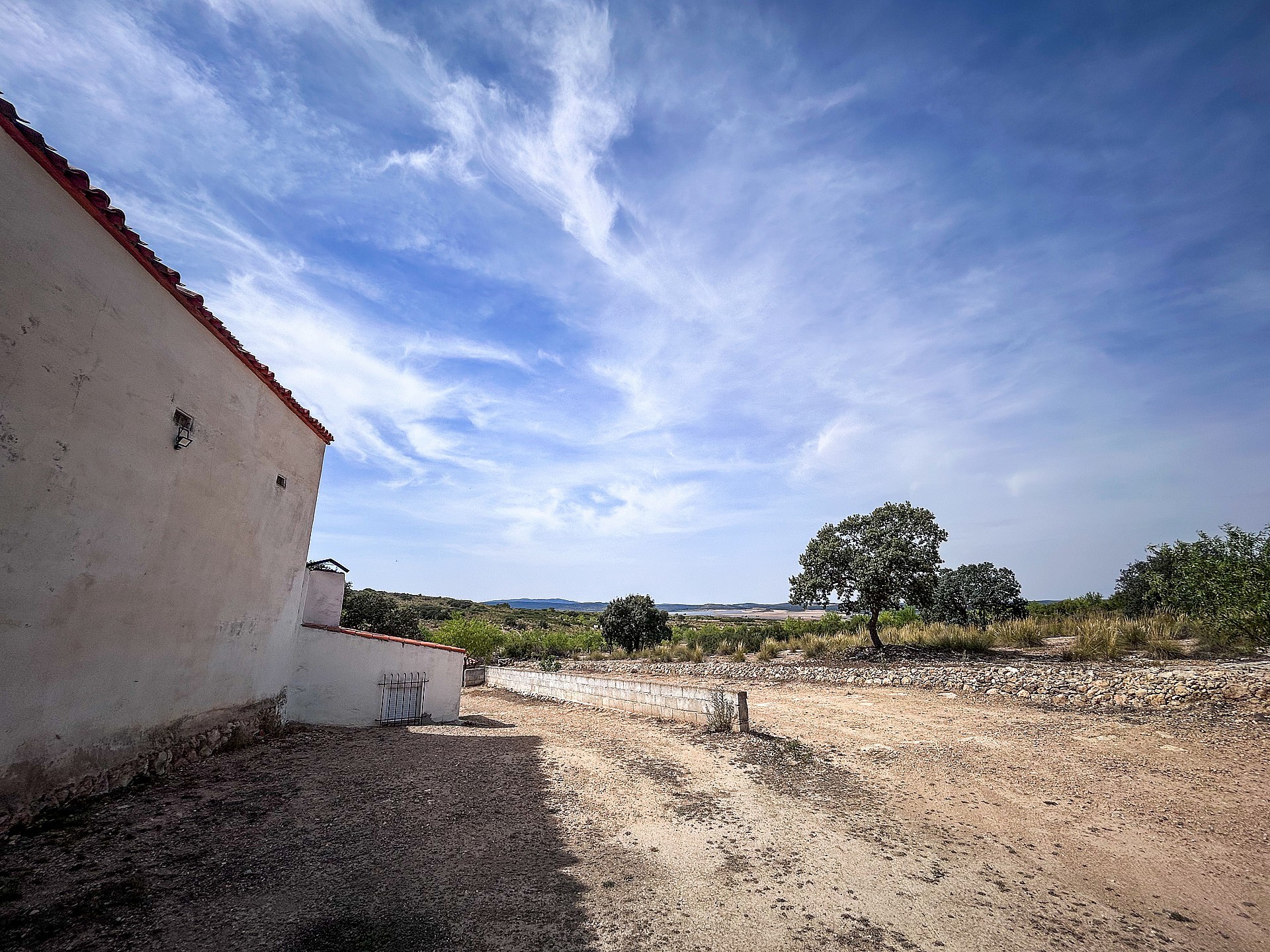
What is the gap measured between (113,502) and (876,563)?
18887 millimetres

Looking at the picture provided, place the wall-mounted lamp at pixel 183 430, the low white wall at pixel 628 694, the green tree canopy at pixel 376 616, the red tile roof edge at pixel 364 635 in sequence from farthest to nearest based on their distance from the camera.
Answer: the green tree canopy at pixel 376 616 → the low white wall at pixel 628 694 → the red tile roof edge at pixel 364 635 → the wall-mounted lamp at pixel 183 430

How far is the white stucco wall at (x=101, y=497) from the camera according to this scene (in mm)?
4004

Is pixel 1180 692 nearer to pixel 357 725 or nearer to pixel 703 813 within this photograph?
pixel 703 813

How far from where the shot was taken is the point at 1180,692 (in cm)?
919

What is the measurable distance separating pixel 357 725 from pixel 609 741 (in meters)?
4.81

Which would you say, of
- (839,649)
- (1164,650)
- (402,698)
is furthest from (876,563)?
(402,698)

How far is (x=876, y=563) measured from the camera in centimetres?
1819

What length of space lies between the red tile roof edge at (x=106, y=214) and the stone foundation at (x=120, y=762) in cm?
441

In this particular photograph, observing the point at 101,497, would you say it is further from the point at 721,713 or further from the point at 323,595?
the point at 721,713

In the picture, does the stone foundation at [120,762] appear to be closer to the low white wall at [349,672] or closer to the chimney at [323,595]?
the low white wall at [349,672]

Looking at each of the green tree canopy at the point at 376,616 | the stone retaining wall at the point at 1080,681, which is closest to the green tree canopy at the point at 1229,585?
the stone retaining wall at the point at 1080,681

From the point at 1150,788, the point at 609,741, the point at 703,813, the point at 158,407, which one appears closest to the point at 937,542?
the point at 1150,788

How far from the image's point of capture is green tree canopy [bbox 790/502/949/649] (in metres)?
18.1

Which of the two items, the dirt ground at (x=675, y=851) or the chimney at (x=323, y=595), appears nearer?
the dirt ground at (x=675, y=851)
